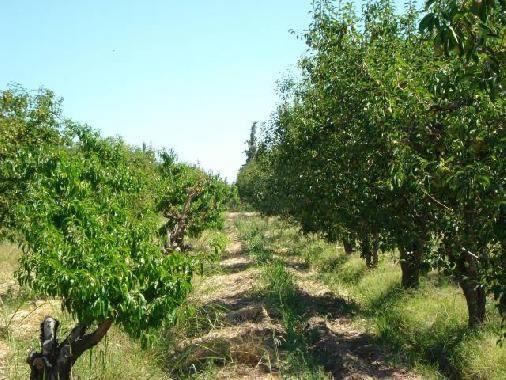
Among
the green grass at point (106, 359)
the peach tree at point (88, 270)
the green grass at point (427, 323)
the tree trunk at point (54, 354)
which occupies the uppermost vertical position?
the peach tree at point (88, 270)

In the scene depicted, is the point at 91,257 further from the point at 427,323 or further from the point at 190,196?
the point at 190,196

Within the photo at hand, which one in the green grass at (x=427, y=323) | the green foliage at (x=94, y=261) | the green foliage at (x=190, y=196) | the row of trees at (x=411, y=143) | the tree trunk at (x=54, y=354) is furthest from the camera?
the green foliage at (x=190, y=196)

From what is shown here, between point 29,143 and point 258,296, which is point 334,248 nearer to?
point 258,296

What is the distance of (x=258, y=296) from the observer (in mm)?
13992

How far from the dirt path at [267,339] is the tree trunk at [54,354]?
224cm

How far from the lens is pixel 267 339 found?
9.91 metres

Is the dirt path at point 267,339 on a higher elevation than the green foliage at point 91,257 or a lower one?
lower

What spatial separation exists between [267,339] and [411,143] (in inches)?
176

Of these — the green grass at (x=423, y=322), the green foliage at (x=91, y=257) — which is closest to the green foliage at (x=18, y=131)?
the green foliage at (x=91, y=257)

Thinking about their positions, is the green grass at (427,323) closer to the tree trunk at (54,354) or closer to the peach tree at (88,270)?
the peach tree at (88,270)

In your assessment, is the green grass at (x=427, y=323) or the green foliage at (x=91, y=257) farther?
the green grass at (x=427, y=323)

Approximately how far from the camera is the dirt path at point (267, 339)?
28.5 ft

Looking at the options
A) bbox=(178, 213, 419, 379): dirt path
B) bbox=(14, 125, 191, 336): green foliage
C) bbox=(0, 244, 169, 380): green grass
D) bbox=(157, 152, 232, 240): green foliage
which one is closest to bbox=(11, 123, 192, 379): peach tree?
bbox=(14, 125, 191, 336): green foliage

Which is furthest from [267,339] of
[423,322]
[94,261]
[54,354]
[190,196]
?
[190,196]
